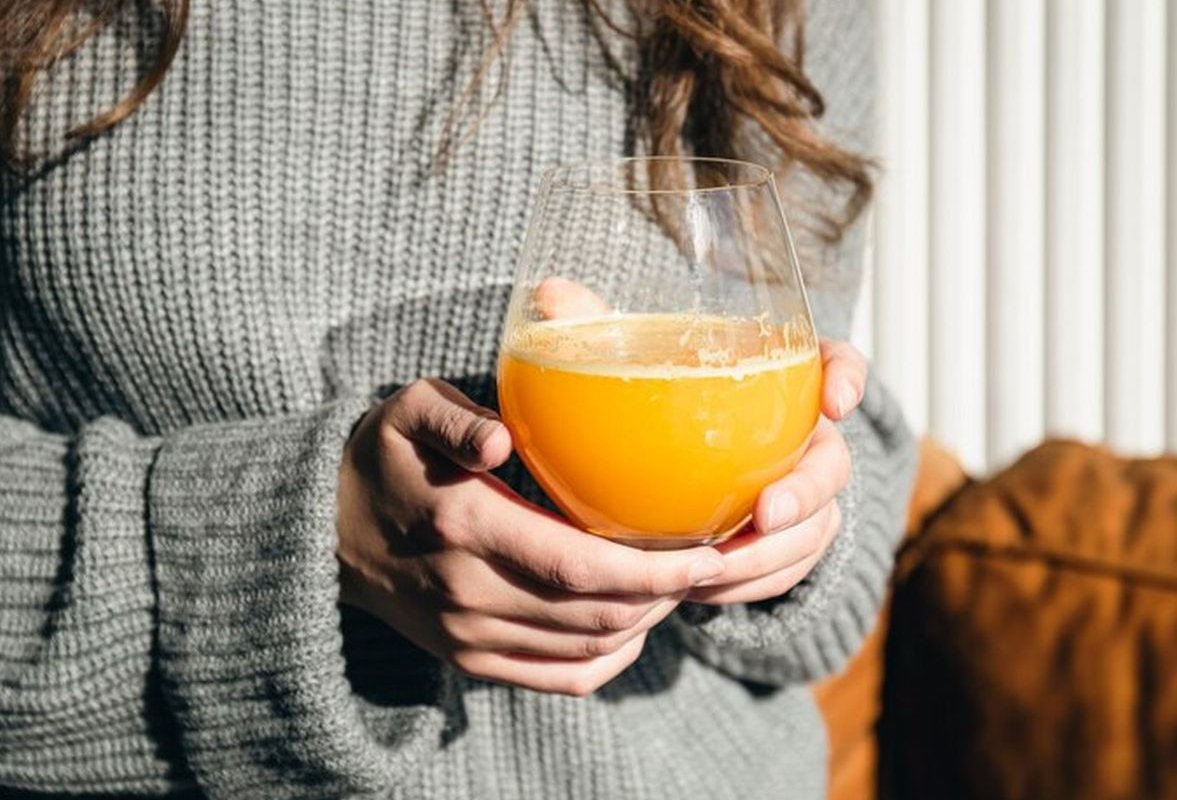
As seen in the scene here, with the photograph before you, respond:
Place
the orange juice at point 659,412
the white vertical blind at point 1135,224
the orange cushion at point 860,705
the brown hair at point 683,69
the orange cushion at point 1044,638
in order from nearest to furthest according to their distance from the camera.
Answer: the orange juice at point 659,412 < the brown hair at point 683,69 < the orange cushion at point 1044,638 < the orange cushion at point 860,705 < the white vertical blind at point 1135,224

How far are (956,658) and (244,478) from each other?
90 cm

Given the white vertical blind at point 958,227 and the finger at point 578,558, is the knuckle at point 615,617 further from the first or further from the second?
the white vertical blind at point 958,227

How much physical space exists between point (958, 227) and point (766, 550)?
1.25m

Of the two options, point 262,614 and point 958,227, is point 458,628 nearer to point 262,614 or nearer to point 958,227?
point 262,614

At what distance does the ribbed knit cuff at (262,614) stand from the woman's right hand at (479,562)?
0.02 m

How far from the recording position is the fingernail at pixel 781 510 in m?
0.66

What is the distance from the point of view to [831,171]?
38.9 inches

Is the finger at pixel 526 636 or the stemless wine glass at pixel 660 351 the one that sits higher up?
the stemless wine glass at pixel 660 351

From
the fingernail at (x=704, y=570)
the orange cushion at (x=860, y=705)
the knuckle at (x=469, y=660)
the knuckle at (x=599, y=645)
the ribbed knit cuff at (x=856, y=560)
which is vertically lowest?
the orange cushion at (x=860, y=705)

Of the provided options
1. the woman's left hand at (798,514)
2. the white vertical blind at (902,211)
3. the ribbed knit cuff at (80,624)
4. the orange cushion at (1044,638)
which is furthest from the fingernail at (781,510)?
the white vertical blind at (902,211)

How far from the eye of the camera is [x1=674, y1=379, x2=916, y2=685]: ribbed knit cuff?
919mm

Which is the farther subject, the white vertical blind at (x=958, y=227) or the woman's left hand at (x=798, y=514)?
the white vertical blind at (x=958, y=227)

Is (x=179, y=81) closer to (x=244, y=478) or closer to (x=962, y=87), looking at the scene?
(x=244, y=478)

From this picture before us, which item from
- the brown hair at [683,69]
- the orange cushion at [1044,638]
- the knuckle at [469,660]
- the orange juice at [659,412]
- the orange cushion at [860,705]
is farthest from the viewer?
the orange cushion at [860,705]
